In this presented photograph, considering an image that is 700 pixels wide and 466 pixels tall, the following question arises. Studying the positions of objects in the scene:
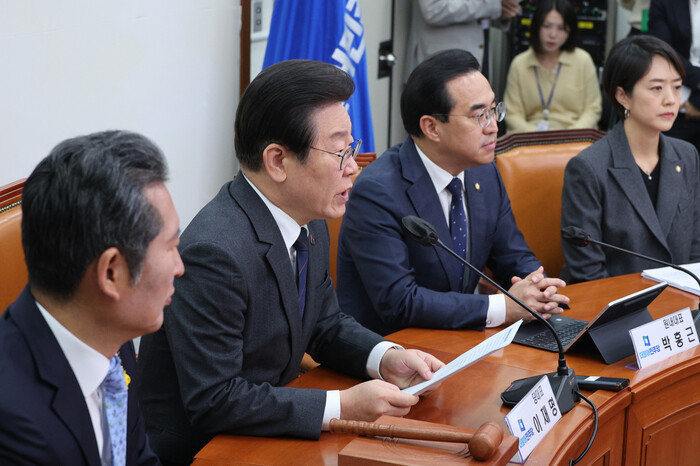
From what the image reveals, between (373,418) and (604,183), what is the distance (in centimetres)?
155

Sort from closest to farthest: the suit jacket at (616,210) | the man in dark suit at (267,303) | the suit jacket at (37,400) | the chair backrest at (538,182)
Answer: the suit jacket at (37,400) < the man in dark suit at (267,303) < the suit jacket at (616,210) < the chair backrest at (538,182)

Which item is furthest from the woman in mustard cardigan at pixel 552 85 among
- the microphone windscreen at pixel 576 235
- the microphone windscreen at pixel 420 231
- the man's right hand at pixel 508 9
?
the microphone windscreen at pixel 420 231

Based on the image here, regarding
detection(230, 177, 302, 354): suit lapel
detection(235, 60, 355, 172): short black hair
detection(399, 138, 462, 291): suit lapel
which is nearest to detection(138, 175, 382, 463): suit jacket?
detection(230, 177, 302, 354): suit lapel

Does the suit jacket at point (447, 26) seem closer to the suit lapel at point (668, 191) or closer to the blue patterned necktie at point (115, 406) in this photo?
the suit lapel at point (668, 191)

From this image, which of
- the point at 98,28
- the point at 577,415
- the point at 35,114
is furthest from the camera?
the point at 98,28

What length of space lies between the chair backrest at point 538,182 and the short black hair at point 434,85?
2.16 feet

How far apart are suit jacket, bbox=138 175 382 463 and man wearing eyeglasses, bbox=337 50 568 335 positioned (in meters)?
0.37

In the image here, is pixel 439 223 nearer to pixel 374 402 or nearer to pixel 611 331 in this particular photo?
pixel 611 331

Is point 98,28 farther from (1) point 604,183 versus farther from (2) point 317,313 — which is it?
(1) point 604,183

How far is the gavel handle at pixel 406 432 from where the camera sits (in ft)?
4.45

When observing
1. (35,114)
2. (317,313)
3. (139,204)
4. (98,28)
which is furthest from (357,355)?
(98,28)

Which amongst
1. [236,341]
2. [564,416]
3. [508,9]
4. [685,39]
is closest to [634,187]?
[564,416]

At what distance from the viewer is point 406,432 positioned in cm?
138

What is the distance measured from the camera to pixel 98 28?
2.77 meters
